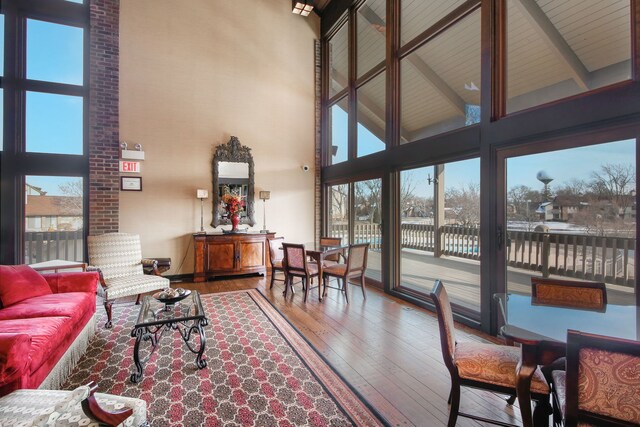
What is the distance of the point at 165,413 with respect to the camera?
204cm

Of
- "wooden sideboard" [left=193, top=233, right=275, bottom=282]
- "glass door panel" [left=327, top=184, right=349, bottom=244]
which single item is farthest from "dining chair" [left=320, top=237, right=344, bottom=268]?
"wooden sideboard" [left=193, top=233, right=275, bottom=282]

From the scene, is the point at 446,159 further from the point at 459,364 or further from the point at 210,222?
the point at 210,222

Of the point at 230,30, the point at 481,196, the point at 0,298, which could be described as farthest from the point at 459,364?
the point at 230,30

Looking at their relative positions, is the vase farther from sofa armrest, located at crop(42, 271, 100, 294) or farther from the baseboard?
sofa armrest, located at crop(42, 271, 100, 294)

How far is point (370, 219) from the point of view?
5727mm

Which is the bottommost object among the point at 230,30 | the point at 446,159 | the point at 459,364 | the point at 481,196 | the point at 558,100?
the point at 459,364

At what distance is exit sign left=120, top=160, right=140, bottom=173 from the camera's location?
547 cm

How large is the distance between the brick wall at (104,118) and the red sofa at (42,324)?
2410 millimetres

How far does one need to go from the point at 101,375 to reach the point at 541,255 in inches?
169

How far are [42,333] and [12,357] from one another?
0.49 m

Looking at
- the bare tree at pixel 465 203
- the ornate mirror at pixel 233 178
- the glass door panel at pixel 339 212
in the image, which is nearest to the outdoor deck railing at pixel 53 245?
the ornate mirror at pixel 233 178

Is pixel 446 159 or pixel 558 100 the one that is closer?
pixel 558 100

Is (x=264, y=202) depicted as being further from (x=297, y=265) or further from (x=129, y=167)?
(x=129, y=167)

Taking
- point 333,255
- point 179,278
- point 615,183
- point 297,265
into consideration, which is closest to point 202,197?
point 179,278
